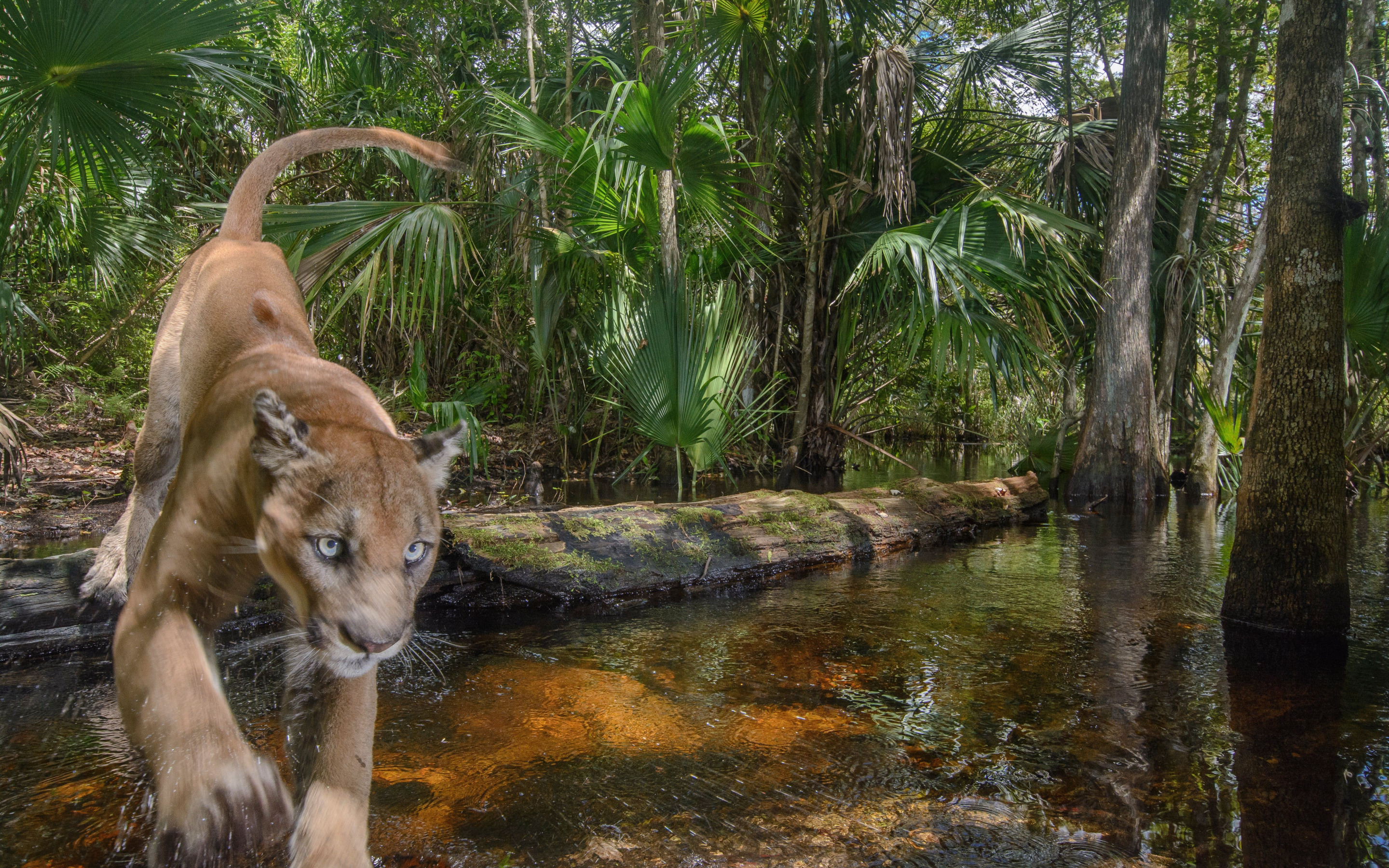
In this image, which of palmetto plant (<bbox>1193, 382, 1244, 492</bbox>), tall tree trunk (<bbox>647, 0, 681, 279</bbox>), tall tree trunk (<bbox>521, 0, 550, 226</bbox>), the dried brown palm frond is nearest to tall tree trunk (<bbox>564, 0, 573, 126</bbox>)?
tall tree trunk (<bbox>521, 0, 550, 226</bbox>)

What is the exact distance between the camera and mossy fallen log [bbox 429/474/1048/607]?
441cm

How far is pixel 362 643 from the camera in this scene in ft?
5.61

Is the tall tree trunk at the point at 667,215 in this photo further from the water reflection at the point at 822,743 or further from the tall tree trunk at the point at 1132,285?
the tall tree trunk at the point at 1132,285

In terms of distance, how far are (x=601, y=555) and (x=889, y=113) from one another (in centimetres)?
564

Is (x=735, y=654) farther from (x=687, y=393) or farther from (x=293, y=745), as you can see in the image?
(x=687, y=393)

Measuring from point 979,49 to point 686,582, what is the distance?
801cm

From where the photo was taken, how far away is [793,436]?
9883 mm

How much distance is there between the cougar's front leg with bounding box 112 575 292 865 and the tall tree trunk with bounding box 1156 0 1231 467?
1013 cm

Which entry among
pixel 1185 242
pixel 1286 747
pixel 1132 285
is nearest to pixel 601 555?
pixel 1286 747

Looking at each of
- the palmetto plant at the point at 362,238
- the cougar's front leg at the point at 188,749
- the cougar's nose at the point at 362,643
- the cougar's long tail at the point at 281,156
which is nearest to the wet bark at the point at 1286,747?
the cougar's nose at the point at 362,643

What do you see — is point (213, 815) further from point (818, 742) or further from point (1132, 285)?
point (1132, 285)

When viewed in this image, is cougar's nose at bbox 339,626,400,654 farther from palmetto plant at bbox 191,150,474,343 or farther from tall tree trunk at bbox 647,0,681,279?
tall tree trunk at bbox 647,0,681,279

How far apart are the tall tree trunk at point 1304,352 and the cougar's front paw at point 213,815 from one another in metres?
4.23

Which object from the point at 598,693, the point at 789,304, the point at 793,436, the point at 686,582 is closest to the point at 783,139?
the point at 789,304
